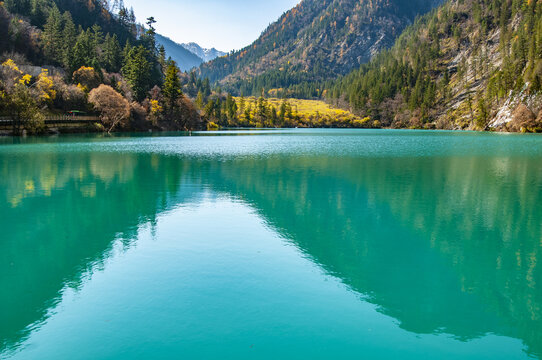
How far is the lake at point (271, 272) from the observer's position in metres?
7.51

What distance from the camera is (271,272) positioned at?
36.0 feet

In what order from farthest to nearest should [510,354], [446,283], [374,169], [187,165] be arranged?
[187,165] → [374,169] → [446,283] → [510,354]

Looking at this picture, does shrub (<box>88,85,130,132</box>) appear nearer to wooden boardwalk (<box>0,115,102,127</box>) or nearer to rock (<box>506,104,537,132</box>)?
wooden boardwalk (<box>0,115,102,127</box>)

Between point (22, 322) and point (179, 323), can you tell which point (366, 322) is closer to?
point (179, 323)

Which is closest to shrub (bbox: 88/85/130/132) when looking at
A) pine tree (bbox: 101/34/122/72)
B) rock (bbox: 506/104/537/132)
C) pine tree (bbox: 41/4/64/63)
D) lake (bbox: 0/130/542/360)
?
pine tree (bbox: 41/4/64/63)

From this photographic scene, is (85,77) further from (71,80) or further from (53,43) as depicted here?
(53,43)

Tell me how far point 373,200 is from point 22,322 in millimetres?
17235

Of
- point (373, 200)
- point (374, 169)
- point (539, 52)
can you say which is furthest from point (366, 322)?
point (539, 52)

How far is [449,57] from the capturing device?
197 meters

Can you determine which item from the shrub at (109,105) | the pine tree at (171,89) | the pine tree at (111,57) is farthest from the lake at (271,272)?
→ the pine tree at (111,57)

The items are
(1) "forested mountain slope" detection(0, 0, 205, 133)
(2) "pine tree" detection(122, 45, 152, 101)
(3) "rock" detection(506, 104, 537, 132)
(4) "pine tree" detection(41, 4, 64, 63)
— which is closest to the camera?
(1) "forested mountain slope" detection(0, 0, 205, 133)

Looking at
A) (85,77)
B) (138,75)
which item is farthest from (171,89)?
(85,77)

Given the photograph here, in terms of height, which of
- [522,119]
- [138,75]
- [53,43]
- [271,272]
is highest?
[53,43]

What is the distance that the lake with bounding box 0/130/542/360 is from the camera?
7.51 meters
